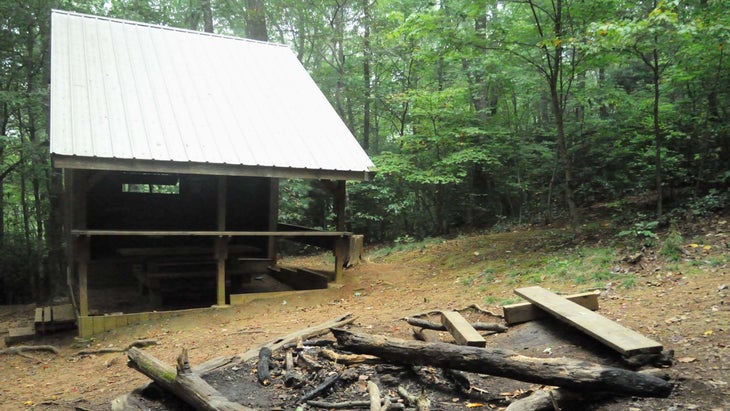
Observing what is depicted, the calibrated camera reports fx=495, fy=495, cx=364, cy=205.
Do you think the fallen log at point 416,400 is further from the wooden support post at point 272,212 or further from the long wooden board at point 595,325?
the wooden support post at point 272,212

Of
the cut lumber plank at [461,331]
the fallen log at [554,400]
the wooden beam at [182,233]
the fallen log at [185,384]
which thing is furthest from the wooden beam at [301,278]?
the fallen log at [554,400]

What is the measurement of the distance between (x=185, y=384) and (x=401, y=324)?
10.0 ft

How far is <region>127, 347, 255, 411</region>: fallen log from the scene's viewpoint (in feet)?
12.7

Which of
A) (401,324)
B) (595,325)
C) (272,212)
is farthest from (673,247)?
(272,212)

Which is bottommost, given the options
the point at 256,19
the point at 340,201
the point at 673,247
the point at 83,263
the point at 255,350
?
the point at 255,350

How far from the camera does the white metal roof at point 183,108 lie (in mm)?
8469

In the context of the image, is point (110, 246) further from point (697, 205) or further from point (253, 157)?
point (697, 205)

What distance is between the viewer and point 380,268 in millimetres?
12516

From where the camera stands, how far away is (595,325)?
4574 mm

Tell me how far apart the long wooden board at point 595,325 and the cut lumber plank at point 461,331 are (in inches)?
33.9

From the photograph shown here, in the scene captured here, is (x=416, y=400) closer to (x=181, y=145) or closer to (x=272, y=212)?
(x=181, y=145)

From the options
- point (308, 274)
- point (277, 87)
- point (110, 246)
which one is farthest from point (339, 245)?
point (110, 246)

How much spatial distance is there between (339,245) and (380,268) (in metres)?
2.62

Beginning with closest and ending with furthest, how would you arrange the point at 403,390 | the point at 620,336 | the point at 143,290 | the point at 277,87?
the point at 403,390
the point at 620,336
the point at 143,290
the point at 277,87
